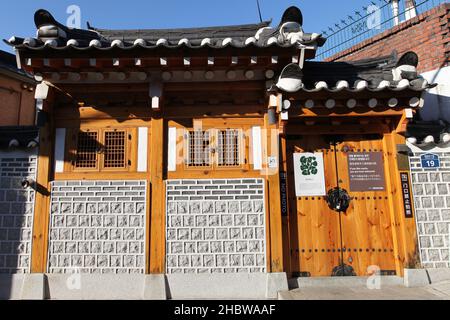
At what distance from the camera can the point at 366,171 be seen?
590 centimetres

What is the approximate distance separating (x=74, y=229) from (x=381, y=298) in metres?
4.93

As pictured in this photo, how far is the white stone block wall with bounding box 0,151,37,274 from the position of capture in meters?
5.53

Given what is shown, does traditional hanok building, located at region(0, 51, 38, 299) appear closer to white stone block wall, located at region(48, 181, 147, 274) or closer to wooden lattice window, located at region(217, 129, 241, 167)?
white stone block wall, located at region(48, 181, 147, 274)

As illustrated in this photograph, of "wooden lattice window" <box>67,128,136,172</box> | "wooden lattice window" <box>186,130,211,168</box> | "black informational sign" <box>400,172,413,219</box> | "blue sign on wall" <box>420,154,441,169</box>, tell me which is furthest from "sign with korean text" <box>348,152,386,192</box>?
"wooden lattice window" <box>67,128,136,172</box>

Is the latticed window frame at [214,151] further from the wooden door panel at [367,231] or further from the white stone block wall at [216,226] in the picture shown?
the wooden door panel at [367,231]

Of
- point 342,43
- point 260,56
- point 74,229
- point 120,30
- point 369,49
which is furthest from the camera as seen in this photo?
point 342,43

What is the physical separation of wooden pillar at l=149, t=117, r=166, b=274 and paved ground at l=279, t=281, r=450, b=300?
6.71 feet

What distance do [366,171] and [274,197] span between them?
69.0 inches

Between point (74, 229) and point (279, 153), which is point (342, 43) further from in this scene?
point (74, 229)

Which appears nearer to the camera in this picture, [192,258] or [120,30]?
[192,258]

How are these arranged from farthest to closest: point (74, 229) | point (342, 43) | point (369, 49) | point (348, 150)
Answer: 1. point (342, 43)
2. point (369, 49)
3. point (348, 150)
4. point (74, 229)

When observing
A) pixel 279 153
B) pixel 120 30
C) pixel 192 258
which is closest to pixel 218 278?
pixel 192 258

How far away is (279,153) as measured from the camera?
5.78m

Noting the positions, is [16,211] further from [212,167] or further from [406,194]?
[406,194]
